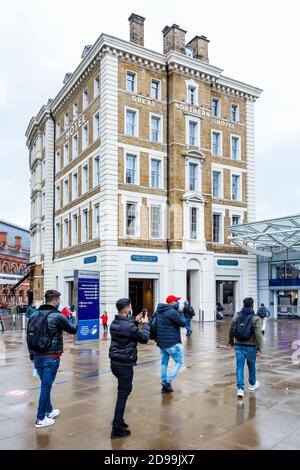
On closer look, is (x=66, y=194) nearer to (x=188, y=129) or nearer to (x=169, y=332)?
(x=188, y=129)

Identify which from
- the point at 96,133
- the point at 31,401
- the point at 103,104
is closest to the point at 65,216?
the point at 96,133

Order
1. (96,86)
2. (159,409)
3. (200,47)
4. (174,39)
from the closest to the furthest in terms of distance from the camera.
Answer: (159,409)
(96,86)
(174,39)
(200,47)

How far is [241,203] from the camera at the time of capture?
3706 cm

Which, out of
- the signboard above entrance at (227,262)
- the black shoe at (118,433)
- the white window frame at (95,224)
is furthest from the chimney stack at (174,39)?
the black shoe at (118,433)

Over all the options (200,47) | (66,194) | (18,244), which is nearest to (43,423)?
(66,194)

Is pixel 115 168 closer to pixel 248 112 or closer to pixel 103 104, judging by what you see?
pixel 103 104

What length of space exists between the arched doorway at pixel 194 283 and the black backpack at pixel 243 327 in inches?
934

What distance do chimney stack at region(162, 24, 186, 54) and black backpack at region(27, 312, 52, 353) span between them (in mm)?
30725

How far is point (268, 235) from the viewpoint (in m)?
31.2

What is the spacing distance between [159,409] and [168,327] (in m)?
1.66

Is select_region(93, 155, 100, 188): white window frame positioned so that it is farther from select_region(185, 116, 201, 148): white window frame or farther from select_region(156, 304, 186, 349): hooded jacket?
select_region(156, 304, 186, 349): hooded jacket

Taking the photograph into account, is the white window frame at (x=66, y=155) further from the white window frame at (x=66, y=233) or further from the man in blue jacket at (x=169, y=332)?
the man in blue jacket at (x=169, y=332)

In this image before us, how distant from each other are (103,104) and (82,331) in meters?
16.9

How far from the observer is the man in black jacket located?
6117mm
